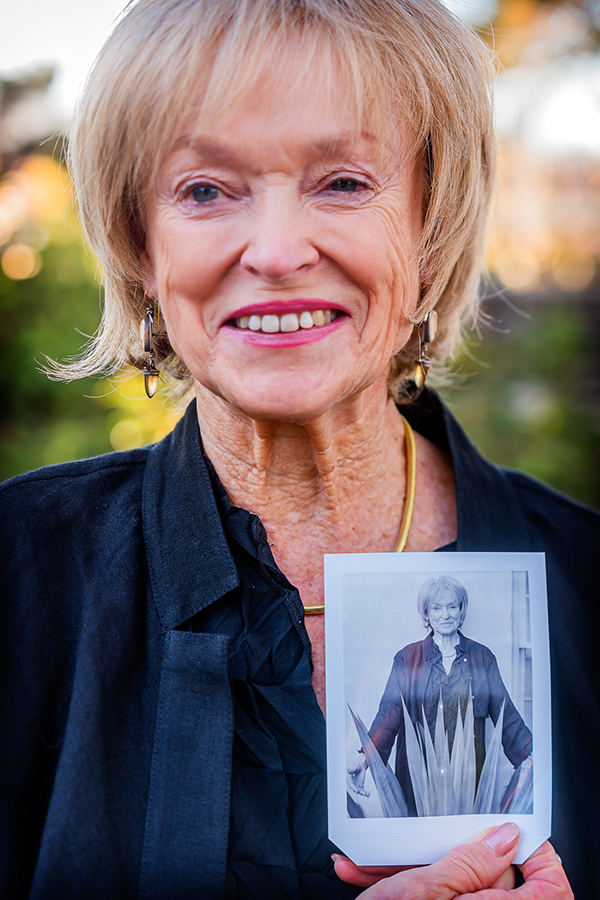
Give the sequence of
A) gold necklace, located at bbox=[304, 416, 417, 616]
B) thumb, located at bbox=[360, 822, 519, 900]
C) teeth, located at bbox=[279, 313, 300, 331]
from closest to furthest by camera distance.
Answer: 1. thumb, located at bbox=[360, 822, 519, 900]
2. teeth, located at bbox=[279, 313, 300, 331]
3. gold necklace, located at bbox=[304, 416, 417, 616]

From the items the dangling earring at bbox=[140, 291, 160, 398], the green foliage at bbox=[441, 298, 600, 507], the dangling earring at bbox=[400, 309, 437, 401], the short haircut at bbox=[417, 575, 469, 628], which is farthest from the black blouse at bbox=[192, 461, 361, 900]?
the green foliage at bbox=[441, 298, 600, 507]

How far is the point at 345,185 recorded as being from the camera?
129cm

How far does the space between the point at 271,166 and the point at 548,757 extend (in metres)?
1.17

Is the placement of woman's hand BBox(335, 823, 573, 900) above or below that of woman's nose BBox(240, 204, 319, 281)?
below

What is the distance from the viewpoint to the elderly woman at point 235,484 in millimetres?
1202

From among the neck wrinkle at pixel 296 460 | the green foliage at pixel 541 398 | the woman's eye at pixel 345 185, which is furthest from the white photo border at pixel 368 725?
the green foliage at pixel 541 398

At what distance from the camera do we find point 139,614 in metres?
1.35

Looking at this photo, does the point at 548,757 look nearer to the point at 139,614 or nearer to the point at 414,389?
the point at 139,614

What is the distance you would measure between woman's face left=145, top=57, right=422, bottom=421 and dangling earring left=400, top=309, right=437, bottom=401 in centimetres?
28

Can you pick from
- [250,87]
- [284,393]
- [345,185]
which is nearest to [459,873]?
[284,393]

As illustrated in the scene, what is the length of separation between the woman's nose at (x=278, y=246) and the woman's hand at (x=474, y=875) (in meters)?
1.04

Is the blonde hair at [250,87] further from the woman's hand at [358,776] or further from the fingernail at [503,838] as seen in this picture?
the fingernail at [503,838]

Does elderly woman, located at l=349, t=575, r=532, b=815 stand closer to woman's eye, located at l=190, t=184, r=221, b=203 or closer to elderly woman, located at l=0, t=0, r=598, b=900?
elderly woman, located at l=0, t=0, r=598, b=900

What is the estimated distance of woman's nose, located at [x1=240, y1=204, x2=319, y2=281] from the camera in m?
1.21
